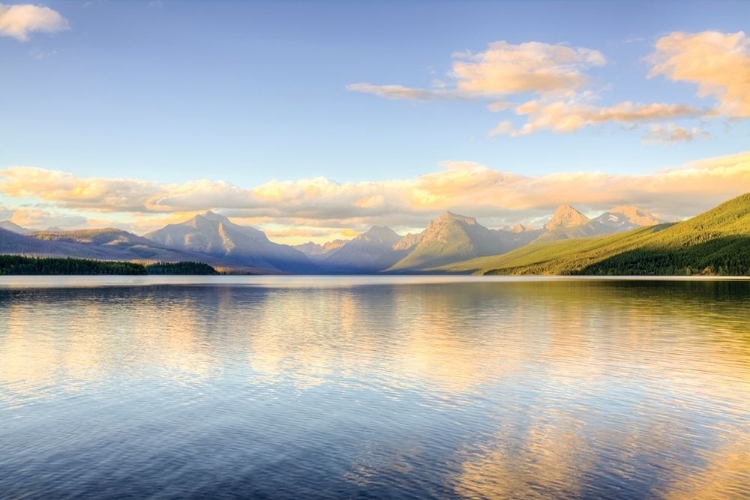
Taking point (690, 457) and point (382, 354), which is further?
point (382, 354)

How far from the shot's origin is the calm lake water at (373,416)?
70.0 ft

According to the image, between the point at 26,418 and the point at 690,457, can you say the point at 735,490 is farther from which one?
the point at 26,418

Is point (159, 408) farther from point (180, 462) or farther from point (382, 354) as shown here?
point (382, 354)

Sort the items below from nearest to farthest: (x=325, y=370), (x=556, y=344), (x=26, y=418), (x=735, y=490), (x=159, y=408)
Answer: (x=735, y=490) < (x=26, y=418) < (x=159, y=408) < (x=325, y=370) < (x=556, y=344)

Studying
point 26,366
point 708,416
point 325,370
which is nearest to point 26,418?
point 26,366

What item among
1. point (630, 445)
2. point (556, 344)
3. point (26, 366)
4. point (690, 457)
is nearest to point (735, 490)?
point (690, 457)

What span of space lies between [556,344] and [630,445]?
3373 centimetres

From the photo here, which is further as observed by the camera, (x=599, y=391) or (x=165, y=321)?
(x=165, y=321)

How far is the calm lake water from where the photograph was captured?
70.0ft

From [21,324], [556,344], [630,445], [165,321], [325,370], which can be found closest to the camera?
[630,445]

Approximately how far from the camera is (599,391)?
121ft

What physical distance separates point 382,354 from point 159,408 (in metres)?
22.9

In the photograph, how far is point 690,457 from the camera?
24.1 meters

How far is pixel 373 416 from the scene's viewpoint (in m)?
30.7
